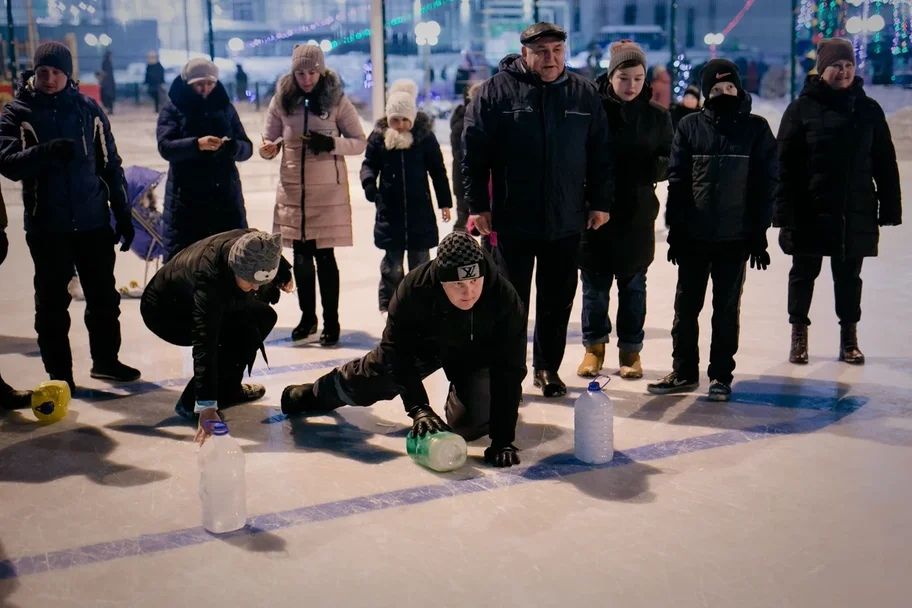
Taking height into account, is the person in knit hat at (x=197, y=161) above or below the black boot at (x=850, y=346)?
above

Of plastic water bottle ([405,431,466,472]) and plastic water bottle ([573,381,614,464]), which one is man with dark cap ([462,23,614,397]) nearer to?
plastic water bottle ([573,381,614,464])

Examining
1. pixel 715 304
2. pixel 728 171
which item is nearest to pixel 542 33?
pixel 728 171

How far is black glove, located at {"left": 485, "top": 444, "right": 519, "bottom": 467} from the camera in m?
3.47

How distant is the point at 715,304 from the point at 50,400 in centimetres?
252

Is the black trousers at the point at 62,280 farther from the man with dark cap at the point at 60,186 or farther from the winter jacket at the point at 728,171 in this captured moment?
the winter jacket at the point at 728,171

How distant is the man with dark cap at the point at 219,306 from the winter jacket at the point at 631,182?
4.35 ft

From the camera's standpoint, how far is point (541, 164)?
4.00m

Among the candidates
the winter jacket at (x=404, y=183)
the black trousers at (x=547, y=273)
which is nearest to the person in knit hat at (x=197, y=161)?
the winter jacket at (x=404, y=183)

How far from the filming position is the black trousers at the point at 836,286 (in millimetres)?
4652

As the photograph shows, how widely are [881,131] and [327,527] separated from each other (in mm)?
2920

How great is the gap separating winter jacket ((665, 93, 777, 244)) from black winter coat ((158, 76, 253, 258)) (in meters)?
1.98

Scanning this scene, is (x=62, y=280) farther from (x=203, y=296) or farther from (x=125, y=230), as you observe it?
(x=203, y=296)

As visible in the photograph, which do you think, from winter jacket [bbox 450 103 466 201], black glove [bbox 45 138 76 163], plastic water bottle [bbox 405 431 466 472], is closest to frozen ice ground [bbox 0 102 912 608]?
plastic water bottle [bbox 405 431 466 472]

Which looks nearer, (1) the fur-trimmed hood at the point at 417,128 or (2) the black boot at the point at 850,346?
(2) the black boot at the point at 850,346
